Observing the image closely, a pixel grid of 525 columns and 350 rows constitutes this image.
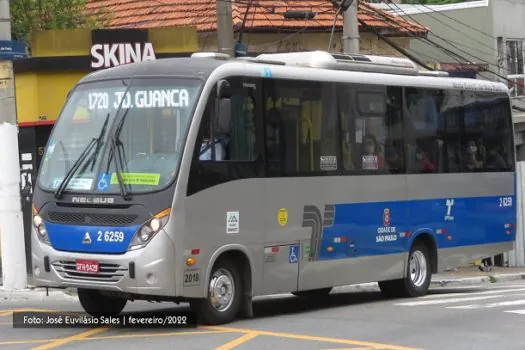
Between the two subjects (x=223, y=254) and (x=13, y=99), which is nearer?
(x=223, y=254)

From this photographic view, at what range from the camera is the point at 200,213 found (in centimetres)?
1140

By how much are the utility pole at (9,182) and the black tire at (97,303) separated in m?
3.64

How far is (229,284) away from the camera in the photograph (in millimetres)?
11945

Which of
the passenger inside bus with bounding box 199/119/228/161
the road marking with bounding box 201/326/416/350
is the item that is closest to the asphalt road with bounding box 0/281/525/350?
the road marking with bounding box 201/326/416/350

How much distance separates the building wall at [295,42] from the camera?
2434 cm

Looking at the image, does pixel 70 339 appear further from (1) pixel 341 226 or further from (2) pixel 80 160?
(1) pixel 341 226

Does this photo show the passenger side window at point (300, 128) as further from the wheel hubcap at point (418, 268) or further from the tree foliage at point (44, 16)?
the tree foliage at point (44, 16)

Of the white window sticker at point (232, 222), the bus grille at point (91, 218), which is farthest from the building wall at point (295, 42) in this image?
the bus grille at point (91, 218)

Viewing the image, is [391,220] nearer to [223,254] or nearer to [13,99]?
[223,254]

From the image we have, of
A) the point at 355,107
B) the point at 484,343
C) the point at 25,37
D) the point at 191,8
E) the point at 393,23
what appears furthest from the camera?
the point at 393,23

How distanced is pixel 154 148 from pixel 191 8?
48.1 ft

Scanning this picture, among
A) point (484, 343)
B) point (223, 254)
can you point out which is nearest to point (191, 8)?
point (223, 254)

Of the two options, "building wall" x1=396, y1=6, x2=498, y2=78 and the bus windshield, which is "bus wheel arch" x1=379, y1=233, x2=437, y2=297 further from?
"building wall" x1=396, y1=6, x2=498, y2=78

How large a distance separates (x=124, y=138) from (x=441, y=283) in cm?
1151
